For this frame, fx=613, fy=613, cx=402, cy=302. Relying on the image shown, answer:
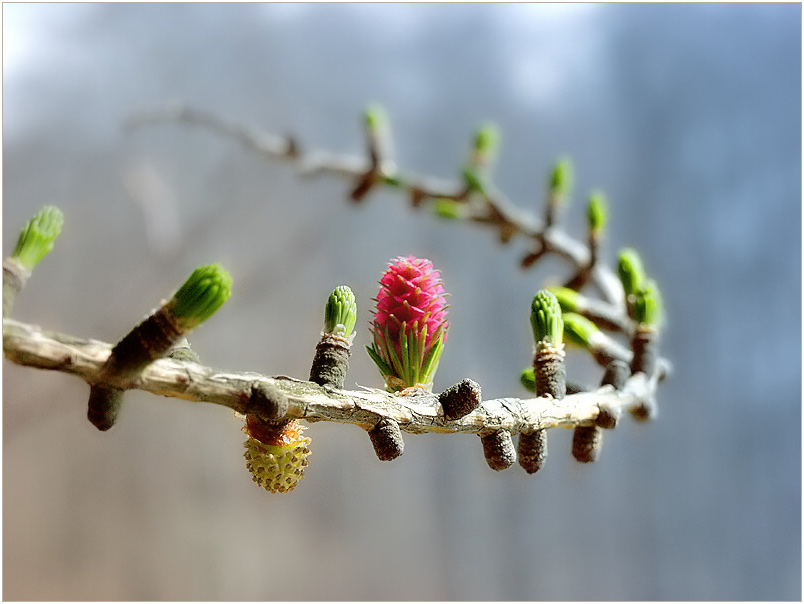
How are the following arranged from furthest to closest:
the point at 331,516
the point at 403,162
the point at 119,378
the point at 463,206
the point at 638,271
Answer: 1. the point at 403,162
2. the point at 331,516
3. the point at 463,206
4. the point at 638,271
5. the point at 119,378

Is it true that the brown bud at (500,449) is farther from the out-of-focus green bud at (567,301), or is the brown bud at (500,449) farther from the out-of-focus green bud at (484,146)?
the out-of-focus green bud at (484,146)

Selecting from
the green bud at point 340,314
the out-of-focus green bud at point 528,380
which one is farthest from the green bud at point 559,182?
the green bud at point 340,314

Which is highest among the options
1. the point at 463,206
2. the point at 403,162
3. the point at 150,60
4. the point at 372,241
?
the point at 150,60

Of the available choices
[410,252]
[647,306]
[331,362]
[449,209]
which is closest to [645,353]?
[647,306]

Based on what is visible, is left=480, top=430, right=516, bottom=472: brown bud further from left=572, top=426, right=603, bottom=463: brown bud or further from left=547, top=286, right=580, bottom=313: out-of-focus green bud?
left=547, top=286, right=580, bottom=313: out-of-focus green bud

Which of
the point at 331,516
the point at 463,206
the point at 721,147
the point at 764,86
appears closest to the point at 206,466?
the point at 331,516

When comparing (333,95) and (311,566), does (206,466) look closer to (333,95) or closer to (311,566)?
(311,566)

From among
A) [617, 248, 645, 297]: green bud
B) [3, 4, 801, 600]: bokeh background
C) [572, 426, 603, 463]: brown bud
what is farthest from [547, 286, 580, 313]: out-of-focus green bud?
[3, 4, 801, 600]: bokeh background
